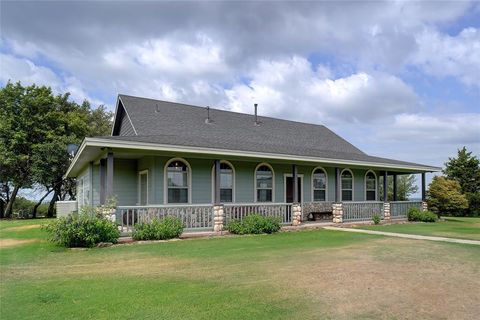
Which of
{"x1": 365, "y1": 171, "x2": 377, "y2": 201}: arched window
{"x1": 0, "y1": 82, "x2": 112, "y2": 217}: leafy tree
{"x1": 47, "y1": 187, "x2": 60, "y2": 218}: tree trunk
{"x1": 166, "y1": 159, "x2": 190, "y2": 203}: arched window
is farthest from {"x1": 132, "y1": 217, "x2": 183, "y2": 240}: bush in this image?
{"x1": 47, "y1": 187, "x2": 60, "y2": 218}: tree trunk

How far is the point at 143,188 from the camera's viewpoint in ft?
45.9

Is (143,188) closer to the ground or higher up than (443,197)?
higher up

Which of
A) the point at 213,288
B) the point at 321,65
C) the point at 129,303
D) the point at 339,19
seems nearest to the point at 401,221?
the point at 321,65

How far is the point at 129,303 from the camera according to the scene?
471 centimetres

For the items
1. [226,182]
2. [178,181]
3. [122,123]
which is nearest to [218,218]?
[178,181]

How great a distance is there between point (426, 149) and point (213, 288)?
27.2m

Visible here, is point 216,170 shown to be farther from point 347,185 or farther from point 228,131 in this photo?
point 347,185

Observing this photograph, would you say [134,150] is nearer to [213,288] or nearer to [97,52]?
[97,52]

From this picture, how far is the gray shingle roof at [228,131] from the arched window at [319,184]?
1021 millimetres

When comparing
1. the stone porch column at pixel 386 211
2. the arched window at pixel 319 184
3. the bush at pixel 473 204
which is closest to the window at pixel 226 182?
the arched window at pixel 319 184

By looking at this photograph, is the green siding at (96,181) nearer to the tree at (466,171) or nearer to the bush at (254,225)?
the bush at (254,225)

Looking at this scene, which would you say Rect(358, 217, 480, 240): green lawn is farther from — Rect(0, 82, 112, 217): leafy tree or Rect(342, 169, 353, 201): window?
Rect(0, 82, 112, 217): leafy tree

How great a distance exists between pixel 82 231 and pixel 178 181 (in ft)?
14.4

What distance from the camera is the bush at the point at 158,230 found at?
10.6m
